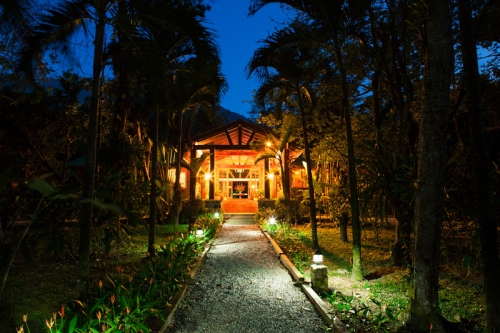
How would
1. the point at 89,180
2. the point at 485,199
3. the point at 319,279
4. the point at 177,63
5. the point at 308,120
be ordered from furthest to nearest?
the point at 308,120 < the point at 177,63 < the point at 319,279 < the point at 89,180 < the point at 485,199

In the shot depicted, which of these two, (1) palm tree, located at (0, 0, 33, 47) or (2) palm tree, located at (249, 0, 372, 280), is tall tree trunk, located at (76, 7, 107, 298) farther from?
(2) palm tree, located at (249, 0, 372, 280)

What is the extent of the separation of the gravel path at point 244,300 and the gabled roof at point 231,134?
10.6 meters

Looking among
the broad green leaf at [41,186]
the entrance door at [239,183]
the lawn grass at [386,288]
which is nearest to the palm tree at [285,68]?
the lawn grass at [386,288]

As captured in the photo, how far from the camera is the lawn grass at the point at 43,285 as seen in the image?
4.07 m

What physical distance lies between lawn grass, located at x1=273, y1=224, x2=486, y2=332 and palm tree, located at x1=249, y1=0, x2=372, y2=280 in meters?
0.58

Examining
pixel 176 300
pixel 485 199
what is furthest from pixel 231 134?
pixel 485 199

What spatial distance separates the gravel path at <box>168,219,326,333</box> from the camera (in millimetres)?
3980

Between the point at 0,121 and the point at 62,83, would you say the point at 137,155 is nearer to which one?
the point at 62,83

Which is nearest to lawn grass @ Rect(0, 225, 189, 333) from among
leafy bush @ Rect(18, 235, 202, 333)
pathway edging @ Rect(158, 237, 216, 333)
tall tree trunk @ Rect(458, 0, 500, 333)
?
leafy bush @ Rect(18, 235, 202, 333)

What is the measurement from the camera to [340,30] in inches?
239

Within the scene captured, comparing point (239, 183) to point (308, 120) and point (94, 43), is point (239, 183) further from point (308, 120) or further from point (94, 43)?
point (94, 43)

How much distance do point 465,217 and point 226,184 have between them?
1948 cm

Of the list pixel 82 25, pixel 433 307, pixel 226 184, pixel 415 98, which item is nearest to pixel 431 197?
pixel 433 307

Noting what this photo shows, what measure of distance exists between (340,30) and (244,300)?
510 centimetres
